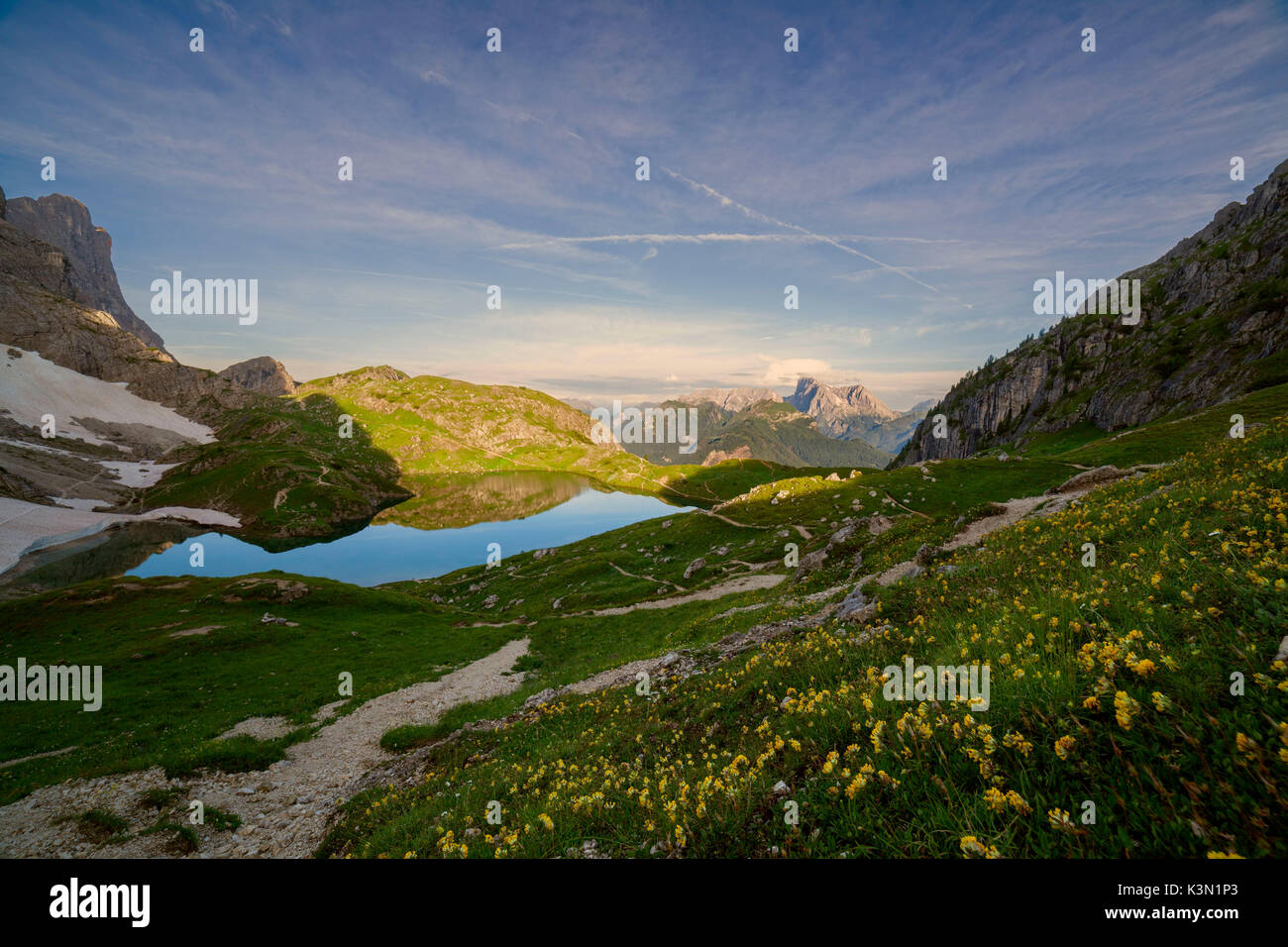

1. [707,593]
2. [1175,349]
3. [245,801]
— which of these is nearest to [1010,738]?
[245,801]

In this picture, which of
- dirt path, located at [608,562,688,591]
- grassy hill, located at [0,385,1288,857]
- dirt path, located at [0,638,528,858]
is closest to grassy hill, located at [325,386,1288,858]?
grassy hill, located at [0,385,1288,857]

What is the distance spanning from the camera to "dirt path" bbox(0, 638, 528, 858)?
521 inches

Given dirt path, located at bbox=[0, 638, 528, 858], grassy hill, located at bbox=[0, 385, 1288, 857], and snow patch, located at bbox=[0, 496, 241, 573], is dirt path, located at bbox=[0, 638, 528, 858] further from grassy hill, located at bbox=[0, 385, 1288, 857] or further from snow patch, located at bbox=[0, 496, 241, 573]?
snow patch, located at bbox=[0, 496, 241, 573]

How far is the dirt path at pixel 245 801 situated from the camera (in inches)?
521

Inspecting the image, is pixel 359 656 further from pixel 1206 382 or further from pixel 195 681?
pixel 1206 382

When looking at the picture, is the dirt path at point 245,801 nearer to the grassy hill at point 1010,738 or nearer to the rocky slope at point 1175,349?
the grassy hill at point 1010,738

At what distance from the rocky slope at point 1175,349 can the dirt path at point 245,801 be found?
142345 millimetres

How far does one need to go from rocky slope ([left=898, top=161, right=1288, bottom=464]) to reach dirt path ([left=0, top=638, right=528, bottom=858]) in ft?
467

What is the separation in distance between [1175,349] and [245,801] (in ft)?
635

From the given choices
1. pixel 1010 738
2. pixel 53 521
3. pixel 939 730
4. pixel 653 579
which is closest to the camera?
pixel 1010 738

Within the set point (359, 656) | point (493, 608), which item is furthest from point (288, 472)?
point (359, 656)

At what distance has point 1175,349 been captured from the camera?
121500 mm

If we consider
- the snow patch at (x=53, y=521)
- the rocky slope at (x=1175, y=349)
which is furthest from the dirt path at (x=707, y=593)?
the snow patch at (x=53, y=521)

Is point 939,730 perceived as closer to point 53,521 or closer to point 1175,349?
point 1175,349
